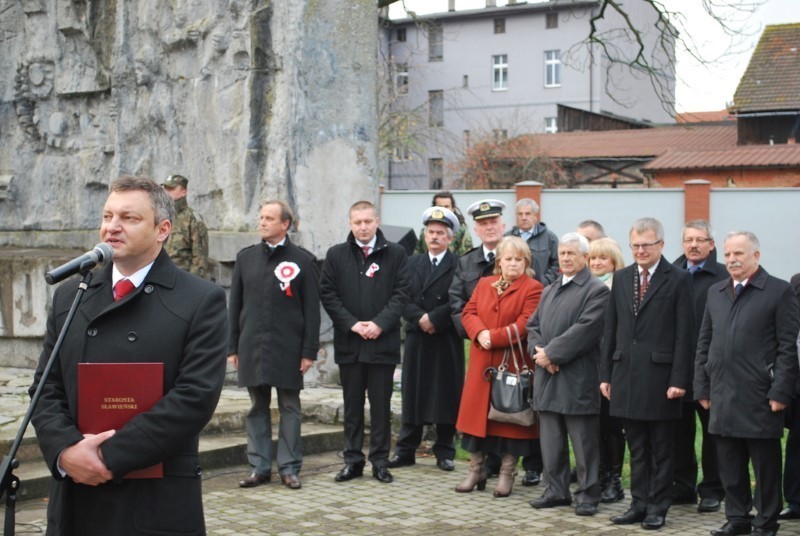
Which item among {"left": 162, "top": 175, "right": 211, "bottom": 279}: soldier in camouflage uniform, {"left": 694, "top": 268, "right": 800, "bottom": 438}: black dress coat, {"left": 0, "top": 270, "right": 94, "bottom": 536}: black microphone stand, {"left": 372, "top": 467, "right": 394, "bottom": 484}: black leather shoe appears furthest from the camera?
{"left": 162, "top": 175, "right": 211, "bottom": 279}: soldier in camouflage uniform

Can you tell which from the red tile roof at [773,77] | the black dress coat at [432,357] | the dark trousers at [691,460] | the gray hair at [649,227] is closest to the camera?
the gray hair at [649,227]

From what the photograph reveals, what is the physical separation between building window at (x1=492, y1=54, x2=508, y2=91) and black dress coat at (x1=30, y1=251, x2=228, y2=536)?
5314 cm

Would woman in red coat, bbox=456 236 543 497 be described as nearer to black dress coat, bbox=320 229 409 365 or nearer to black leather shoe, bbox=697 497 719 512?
black dress coat, bbox=320 229 409 365

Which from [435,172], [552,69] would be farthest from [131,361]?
[552,69]

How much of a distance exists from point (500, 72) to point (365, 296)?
162 feet

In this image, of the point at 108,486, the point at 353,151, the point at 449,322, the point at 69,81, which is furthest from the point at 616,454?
the point at 69,81

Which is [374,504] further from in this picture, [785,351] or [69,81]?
[69,81]

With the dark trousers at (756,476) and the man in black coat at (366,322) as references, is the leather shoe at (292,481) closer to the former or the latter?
the man in black coat at (366,322)

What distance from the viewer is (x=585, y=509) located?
24.1ft

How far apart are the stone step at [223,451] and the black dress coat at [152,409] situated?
3715 mm

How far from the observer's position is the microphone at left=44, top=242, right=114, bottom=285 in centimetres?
364

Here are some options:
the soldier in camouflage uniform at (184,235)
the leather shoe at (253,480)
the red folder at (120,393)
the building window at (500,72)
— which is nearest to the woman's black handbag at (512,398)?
the leather shoe at (253,480)

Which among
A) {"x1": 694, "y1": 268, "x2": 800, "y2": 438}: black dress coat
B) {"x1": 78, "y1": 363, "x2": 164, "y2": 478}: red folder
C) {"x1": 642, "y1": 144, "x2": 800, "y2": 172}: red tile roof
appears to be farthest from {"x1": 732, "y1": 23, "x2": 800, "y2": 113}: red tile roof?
{"x1": 78, "y1": 363, "x2": 164, "y2": 478}: red folder

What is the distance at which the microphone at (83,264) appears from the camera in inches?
143
